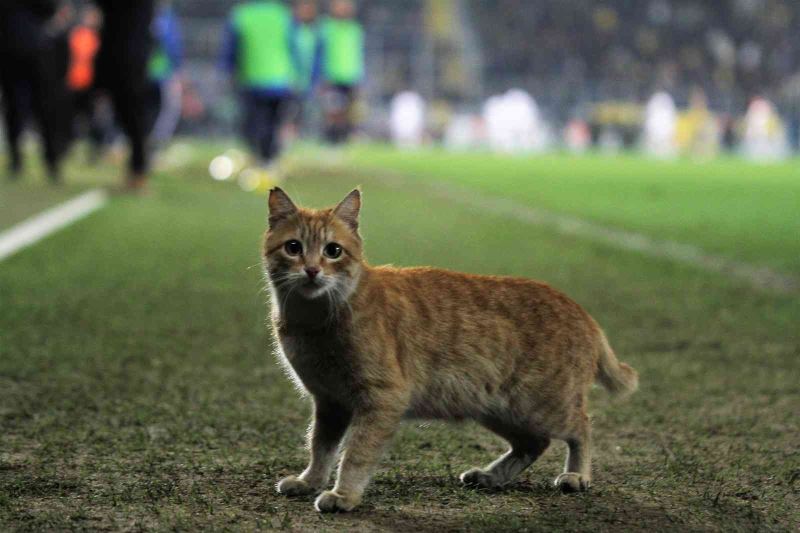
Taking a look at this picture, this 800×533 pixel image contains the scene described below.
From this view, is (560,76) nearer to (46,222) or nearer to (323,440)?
(46,222)

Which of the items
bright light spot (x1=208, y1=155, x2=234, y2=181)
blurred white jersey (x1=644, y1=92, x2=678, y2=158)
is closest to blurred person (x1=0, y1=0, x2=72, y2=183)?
bright light spot (x1=208, y1=155, x2=234, y2=181)

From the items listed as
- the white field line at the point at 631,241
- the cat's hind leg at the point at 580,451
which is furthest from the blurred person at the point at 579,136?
the cat's hind leg at the point at 580,451

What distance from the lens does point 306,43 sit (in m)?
21.2

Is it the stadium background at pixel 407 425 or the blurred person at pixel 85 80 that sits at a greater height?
the blurred person at pixel 85 80

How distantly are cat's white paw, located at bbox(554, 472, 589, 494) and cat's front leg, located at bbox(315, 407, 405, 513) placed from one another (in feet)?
1.16

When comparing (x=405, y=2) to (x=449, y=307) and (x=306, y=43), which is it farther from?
(x=449, y=307)

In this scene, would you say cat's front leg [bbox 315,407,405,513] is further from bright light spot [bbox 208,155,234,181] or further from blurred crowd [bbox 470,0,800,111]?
blurred crowd [bbox 470,0,800,111]

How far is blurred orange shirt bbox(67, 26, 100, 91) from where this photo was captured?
1686 centimetres

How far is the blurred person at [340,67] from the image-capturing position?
19828mm

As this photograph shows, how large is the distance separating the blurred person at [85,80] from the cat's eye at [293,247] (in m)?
14.0

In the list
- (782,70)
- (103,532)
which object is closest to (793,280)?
(103,532)

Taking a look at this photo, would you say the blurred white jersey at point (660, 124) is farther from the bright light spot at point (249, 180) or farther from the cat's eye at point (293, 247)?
the cat's eye at point (293, 247)

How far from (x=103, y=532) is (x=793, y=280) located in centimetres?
472

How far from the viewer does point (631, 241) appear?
8344mm
